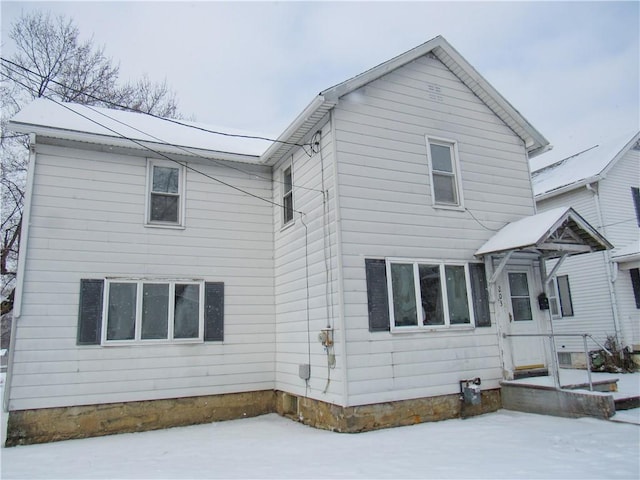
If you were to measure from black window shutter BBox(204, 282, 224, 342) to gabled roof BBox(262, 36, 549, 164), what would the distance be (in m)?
3.06

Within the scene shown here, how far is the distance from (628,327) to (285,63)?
1586 cm

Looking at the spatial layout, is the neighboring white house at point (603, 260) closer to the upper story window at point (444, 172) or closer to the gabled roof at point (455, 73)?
the gabled roof at point (455, 73)

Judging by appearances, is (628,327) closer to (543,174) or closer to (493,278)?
(543,174)

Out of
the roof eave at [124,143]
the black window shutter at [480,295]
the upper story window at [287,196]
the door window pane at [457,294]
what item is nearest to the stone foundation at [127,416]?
the upper story window at [287,196]

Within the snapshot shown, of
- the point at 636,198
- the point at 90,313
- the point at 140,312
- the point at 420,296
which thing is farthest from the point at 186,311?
the point at 636,198

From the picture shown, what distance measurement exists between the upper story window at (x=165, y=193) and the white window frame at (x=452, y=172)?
16.8 ft

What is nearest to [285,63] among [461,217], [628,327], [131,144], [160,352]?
[131,144]

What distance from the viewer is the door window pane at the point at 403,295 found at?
25.7 feet

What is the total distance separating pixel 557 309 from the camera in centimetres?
1611

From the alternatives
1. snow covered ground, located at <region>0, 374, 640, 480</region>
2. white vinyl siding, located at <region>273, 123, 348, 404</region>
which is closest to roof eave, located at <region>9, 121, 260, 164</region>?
white vinyl siding, located at <region>273, 123, 348, 404</region>

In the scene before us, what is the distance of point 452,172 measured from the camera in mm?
9141

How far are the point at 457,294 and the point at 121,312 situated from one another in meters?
6.35

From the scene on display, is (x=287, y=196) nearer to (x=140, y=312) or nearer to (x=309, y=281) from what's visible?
(x=309, y=281)

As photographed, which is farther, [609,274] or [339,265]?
[609,274]
